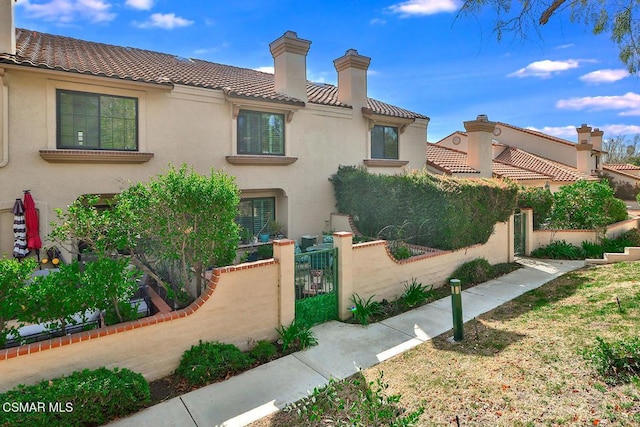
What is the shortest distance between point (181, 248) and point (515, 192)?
12.6m

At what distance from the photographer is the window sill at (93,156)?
32.1 ft

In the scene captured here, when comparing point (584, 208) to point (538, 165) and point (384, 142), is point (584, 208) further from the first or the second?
point (538, 165)

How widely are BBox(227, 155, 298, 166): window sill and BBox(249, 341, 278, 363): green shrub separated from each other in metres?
7.57

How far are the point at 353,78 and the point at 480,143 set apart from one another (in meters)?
8.88

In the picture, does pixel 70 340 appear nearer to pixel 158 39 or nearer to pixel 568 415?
pixel 568 415

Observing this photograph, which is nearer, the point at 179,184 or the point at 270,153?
the point at 179,184

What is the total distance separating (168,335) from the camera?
20.7ft

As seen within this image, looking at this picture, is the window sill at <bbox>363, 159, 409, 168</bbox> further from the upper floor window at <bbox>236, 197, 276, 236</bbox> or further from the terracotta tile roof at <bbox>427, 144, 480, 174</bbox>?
the upper floor window at <bbox>236, 197, 276, 236</bbox>

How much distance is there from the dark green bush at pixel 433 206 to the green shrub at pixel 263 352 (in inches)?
267

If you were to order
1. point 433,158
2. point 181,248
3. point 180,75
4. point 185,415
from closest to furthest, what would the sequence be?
point 185,415
point 181,248
point 180,75
point 433,158

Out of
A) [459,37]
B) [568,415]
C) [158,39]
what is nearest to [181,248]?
[568,415]

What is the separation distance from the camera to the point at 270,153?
45.9 ft

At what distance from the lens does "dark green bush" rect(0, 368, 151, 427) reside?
450 cm

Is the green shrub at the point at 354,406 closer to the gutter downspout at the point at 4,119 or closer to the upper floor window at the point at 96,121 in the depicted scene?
the upper floor window at the point at 96,121
